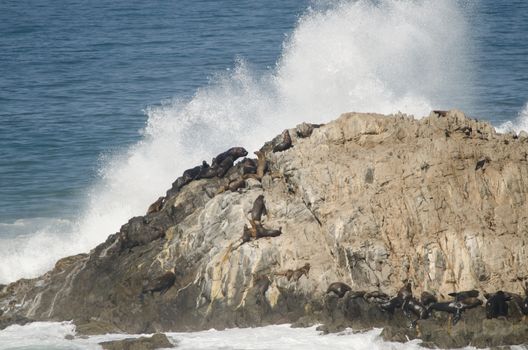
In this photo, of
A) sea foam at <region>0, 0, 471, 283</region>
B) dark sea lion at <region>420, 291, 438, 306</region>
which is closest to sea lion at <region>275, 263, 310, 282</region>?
dark sea lion at <region>420, 291, 438, 306</region>

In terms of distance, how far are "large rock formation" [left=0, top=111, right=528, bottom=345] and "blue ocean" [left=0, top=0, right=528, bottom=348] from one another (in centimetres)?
721

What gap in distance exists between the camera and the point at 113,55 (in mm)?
57375

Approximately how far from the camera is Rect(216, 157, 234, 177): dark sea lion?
2711 centimetres

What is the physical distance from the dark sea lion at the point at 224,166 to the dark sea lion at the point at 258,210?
2.41m

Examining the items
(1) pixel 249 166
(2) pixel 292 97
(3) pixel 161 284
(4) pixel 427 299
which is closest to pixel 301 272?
(4) pixel 427 299

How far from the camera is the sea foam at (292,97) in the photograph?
34156 mm

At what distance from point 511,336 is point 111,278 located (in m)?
9.30

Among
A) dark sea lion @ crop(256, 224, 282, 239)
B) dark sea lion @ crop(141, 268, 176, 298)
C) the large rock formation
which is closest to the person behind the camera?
the large rock formation

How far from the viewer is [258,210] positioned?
2467 centimetres

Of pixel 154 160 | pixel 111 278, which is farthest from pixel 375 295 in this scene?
pixel 154 160

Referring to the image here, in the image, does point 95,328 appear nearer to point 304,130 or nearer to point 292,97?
point 304,130

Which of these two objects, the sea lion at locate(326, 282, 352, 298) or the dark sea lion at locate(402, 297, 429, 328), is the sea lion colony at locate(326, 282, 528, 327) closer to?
the dark sea lion at locate(402, 297, 429, 328)

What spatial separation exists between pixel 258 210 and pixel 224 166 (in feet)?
9.48

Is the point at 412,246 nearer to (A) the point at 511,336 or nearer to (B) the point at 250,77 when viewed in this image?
(A) the point at 511,336
